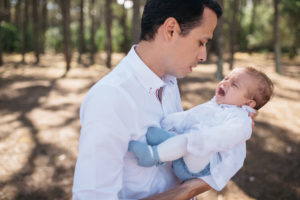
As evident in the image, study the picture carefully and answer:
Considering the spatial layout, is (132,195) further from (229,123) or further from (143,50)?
(143,50)

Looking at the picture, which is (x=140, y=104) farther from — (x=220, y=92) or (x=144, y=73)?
(x=220, y=92)

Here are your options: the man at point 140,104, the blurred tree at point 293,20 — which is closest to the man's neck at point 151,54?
the man at point 140,104

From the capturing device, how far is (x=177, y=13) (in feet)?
4.85

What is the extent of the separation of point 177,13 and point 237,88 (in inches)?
31.3

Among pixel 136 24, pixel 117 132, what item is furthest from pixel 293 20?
pixel 117 132

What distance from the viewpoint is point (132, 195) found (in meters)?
1.50

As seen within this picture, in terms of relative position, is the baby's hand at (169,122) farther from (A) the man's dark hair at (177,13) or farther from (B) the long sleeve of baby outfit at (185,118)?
(A) the man's dark hair at (177,13)

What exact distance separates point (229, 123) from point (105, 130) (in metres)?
0.80

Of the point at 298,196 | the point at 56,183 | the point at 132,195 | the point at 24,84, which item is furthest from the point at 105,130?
the point at 24,84

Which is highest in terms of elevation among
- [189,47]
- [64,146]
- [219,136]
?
[189,47]

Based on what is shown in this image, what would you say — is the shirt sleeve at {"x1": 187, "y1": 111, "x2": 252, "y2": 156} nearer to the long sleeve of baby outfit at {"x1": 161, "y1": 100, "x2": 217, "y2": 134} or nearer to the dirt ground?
the long sleeve of baby outfit at {"x1": 161, "y1": 100, "x2": 217, "y2": 134}

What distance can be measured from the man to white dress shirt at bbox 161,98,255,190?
0.10m

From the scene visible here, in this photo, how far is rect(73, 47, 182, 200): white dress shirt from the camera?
48.8 inches

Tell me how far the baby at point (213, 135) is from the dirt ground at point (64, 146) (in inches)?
55.8
